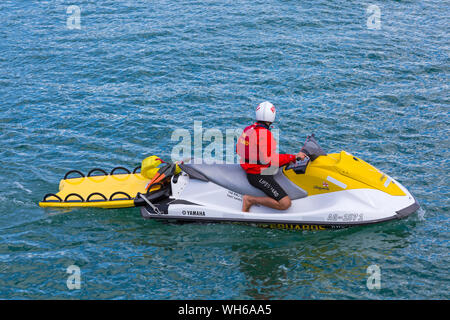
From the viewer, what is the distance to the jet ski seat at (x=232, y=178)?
413 inches

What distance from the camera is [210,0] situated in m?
24.0

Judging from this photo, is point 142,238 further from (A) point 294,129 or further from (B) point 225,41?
(B) point 225,41

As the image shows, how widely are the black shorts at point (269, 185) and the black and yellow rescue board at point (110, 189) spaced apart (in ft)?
6.58

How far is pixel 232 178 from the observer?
35.1 feet

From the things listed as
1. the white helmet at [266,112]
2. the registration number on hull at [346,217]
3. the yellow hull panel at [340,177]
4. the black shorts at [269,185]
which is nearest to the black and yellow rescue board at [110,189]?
the black shorts at [269,185]

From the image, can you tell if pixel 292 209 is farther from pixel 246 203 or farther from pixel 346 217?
pixel 346 217

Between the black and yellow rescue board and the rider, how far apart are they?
1.89 m

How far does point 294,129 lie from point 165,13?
10.5 meters

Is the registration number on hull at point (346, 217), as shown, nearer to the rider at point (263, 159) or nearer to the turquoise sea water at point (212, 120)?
the turquoise sea water at point (212, 120)

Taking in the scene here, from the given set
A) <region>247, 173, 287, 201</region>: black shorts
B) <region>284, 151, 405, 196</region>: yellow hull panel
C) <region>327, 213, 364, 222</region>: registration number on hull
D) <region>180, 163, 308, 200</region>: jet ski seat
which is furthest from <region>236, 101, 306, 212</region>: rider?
<region>327, 213, 364, 222</region>: registration number on hull

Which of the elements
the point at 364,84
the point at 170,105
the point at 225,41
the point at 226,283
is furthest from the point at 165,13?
the point at 226,283

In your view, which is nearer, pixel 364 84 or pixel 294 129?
pixel 294 129

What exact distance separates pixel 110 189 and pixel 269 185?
3.62m

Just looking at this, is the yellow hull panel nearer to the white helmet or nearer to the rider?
the rider
